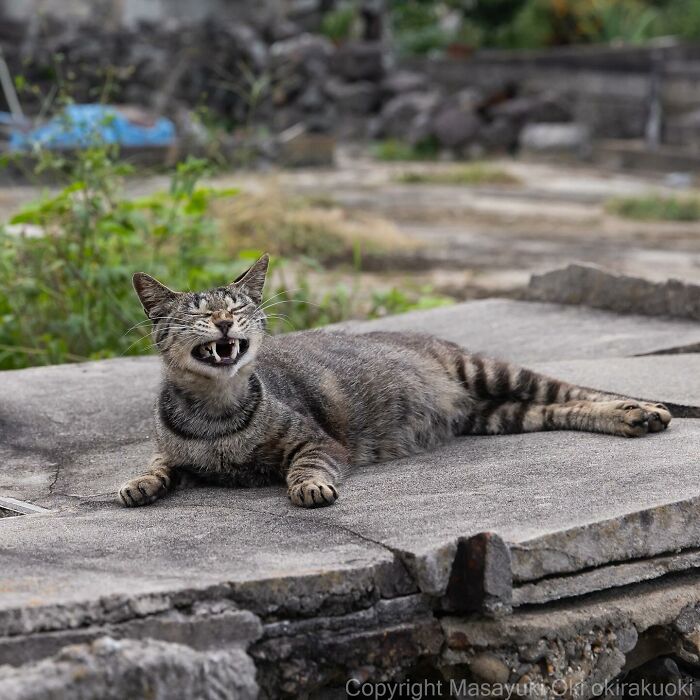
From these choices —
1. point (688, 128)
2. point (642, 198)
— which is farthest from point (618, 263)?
point (688, 128)

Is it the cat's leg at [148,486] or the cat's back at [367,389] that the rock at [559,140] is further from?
the cat's leg at [148,486]

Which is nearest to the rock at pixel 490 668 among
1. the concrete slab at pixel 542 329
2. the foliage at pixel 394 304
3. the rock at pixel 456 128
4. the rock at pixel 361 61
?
the concrete slab at pixel 542 329

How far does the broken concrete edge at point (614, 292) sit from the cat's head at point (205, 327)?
2.92 meters

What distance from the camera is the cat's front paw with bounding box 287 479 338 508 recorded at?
342 cm

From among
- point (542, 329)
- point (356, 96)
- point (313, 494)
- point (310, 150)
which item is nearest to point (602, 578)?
point (313, 494)

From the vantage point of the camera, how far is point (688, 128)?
17.7 metres

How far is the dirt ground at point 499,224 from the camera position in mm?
9328

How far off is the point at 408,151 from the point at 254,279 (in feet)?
55.5

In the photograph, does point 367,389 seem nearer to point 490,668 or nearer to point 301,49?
point 490,668

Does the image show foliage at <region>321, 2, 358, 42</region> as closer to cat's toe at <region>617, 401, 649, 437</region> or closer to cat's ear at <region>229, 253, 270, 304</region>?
cat's ear at <region>229, 253, 270, 304</region>

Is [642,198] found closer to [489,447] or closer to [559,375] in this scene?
[559,375]

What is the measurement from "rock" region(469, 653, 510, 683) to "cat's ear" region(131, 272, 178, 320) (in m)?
1.55

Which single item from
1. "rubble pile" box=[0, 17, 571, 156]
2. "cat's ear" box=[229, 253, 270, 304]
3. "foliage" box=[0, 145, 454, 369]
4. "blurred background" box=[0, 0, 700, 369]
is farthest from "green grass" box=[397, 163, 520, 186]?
"cat's ear" box=[229, 253, 270, 304]

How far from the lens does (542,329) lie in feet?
19.6
